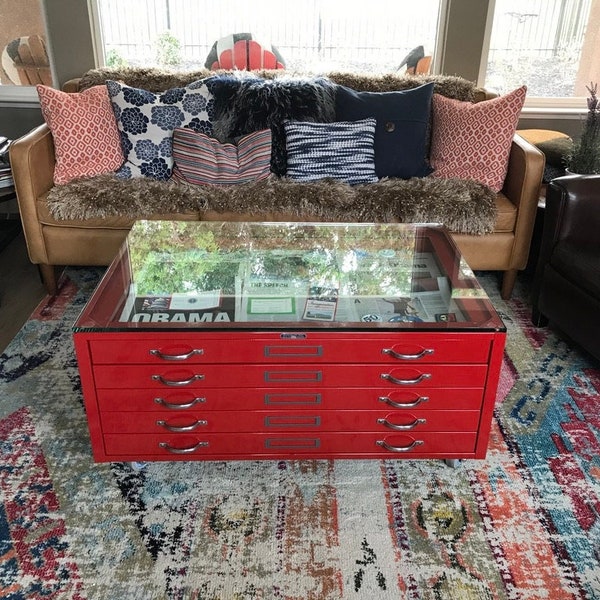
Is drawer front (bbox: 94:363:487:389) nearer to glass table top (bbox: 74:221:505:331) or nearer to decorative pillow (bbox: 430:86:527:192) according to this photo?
glass table top (bbox: 74:221:505:331)

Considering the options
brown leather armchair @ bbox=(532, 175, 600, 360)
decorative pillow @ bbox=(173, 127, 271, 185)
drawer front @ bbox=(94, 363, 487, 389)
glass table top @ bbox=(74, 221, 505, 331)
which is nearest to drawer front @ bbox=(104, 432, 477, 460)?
drawer front @ bbox=(94, 363, 487, 389)

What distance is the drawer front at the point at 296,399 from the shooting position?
166cm

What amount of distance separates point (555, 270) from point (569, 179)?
0.34 m

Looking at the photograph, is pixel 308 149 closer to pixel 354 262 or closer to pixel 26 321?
pixel 354 262

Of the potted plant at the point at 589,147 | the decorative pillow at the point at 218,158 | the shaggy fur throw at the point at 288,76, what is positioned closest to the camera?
the potted plant at the point at 589,147

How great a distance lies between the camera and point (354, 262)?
2033 millimetres

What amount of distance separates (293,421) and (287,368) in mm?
162

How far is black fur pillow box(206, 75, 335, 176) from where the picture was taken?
293 centimetres

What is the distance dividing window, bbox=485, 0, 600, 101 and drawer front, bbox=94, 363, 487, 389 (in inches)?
97.7

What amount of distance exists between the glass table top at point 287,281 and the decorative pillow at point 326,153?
2.22 feet

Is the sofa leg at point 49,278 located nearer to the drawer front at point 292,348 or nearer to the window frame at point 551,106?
the drawer front at point 292,348

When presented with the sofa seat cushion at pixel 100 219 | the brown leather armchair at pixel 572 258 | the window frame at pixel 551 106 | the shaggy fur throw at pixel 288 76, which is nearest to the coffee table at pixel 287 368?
the brown leather armchair at pixel 572 258

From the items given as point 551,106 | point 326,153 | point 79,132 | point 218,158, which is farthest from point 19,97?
point 551,106

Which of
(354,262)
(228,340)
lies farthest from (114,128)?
(228,340)
